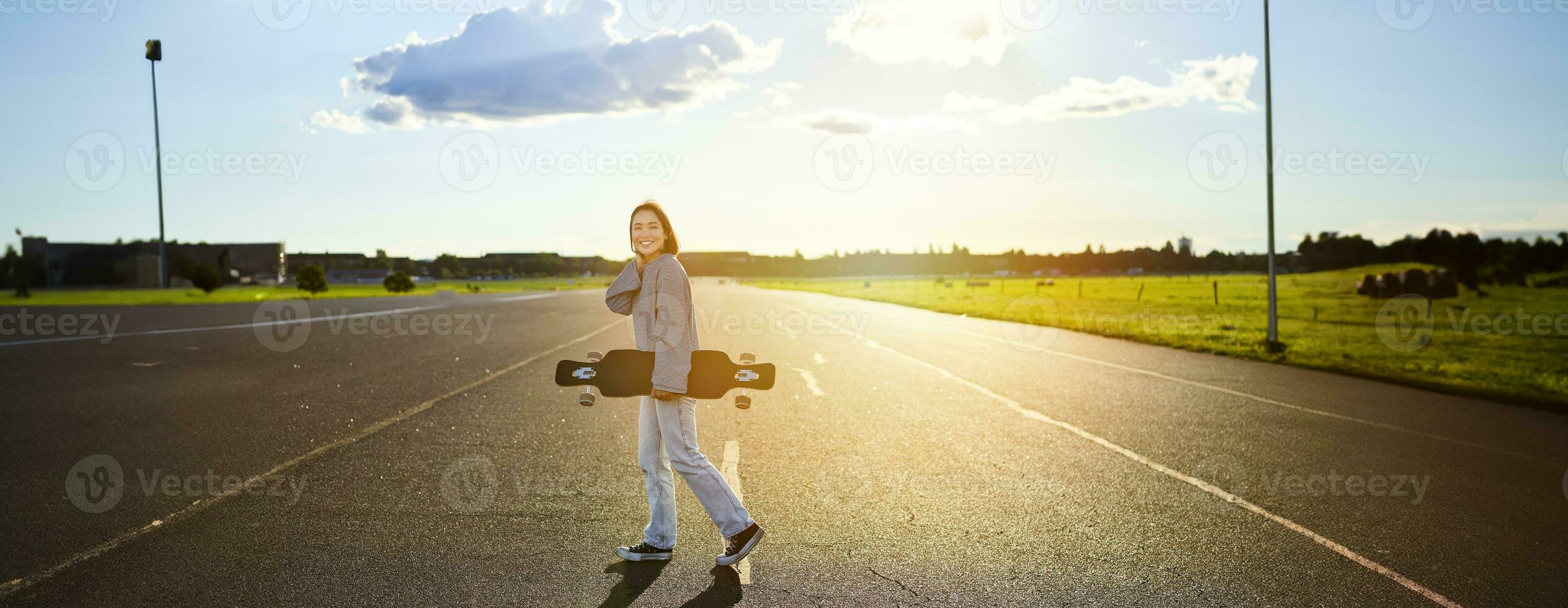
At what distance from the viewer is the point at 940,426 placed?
8.66 metres

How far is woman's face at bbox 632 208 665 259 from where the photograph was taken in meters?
4.38

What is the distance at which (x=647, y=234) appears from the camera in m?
4.38

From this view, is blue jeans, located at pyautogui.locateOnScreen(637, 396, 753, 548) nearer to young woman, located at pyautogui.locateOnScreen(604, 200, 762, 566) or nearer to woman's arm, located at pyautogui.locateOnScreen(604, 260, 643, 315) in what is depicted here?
young woman, located at pyautogui.locateOnScreen(604, 200, 762, 566)

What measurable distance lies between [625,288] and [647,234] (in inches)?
12.3

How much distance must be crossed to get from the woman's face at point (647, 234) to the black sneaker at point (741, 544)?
1603 millimetres

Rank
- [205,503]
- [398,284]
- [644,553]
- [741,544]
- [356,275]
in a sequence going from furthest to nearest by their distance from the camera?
[356,275], [398,284], [205,503], [644,553], [741,544]

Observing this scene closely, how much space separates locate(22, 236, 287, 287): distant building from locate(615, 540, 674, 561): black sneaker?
9377 centimetres

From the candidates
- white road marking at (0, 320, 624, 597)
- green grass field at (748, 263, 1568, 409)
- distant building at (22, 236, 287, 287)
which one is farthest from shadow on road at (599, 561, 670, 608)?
distant building at (22, 236, 287, 287)

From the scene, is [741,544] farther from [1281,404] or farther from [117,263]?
[117,263]

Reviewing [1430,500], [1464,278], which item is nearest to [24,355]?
[1430,500]

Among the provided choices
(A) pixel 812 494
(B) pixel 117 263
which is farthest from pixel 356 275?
(A) pixel 812 494

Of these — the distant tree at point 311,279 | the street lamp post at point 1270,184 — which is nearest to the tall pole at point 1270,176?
the street lamp post at point 1270,184

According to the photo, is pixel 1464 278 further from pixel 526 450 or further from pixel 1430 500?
pixel 526 450

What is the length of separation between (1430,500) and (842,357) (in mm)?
10510
